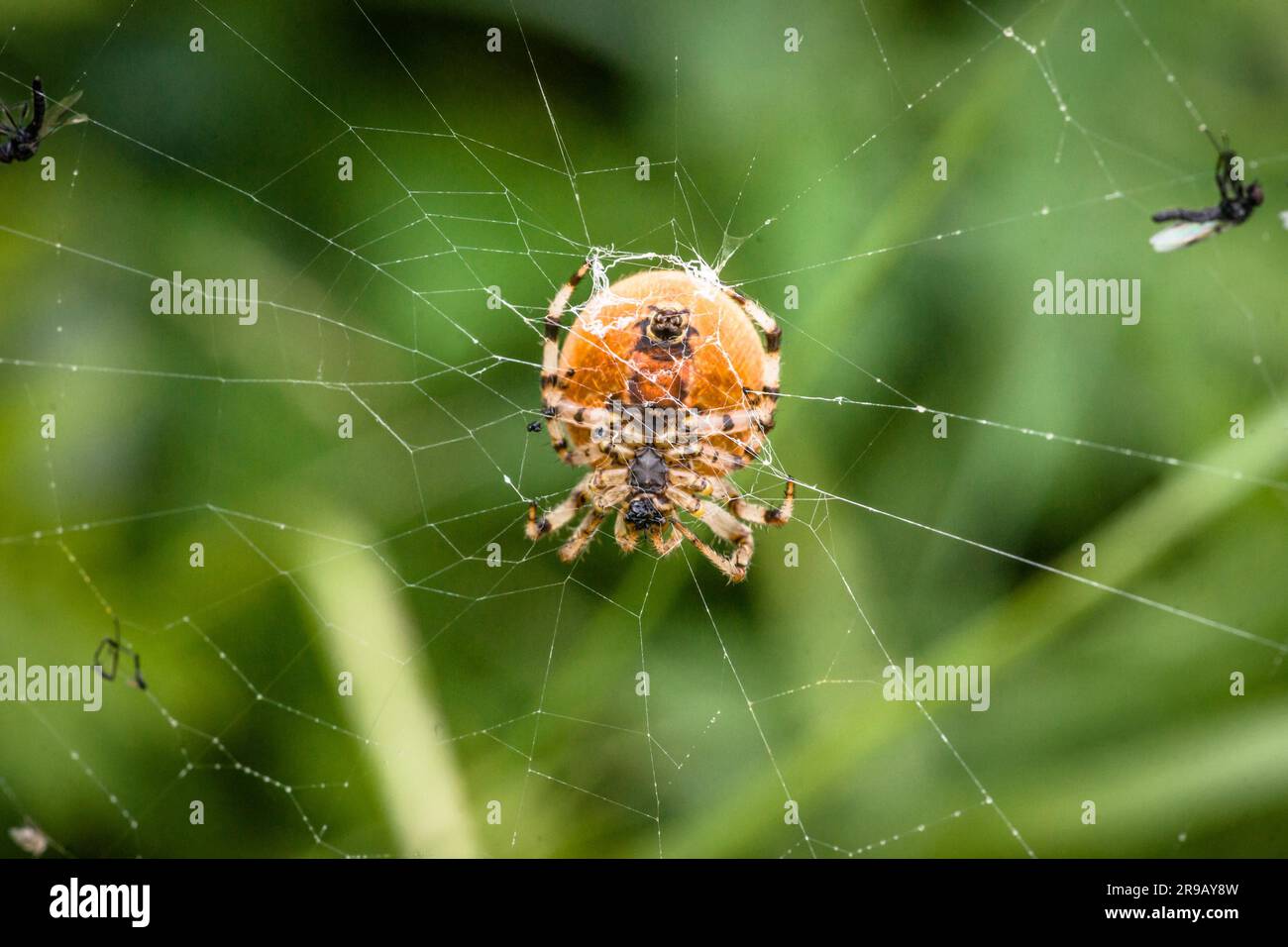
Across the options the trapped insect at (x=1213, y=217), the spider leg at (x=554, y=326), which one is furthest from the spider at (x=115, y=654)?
the trapped insect at (x=1213, y=217)

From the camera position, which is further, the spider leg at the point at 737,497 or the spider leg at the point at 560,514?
the spider leg at the point at 560,514

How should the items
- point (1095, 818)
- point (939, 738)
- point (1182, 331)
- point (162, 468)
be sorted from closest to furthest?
point (1095, 818)
point (939, 738)
point (1182, 331)
point (162, 468)

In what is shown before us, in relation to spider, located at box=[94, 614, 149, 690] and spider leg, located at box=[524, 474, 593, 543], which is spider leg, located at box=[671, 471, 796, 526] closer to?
spider leg, located at box=[524, 474, 593, 543]

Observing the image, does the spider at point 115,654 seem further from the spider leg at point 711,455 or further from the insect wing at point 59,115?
the spider leg at point 711,455

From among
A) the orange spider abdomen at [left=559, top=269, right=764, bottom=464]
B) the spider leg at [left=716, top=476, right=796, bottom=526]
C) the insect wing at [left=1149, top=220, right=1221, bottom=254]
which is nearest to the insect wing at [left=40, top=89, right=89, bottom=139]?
the orange spider abdomen at [left=559, top=269, right=764, bottom=464]

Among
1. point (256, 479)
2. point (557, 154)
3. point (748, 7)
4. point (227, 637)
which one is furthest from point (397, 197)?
point (227, 637)

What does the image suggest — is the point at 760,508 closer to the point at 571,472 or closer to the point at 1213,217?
the point at 571,472

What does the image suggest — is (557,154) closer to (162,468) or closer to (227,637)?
(162,468)

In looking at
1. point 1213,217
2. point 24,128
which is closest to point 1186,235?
point 1213,217
